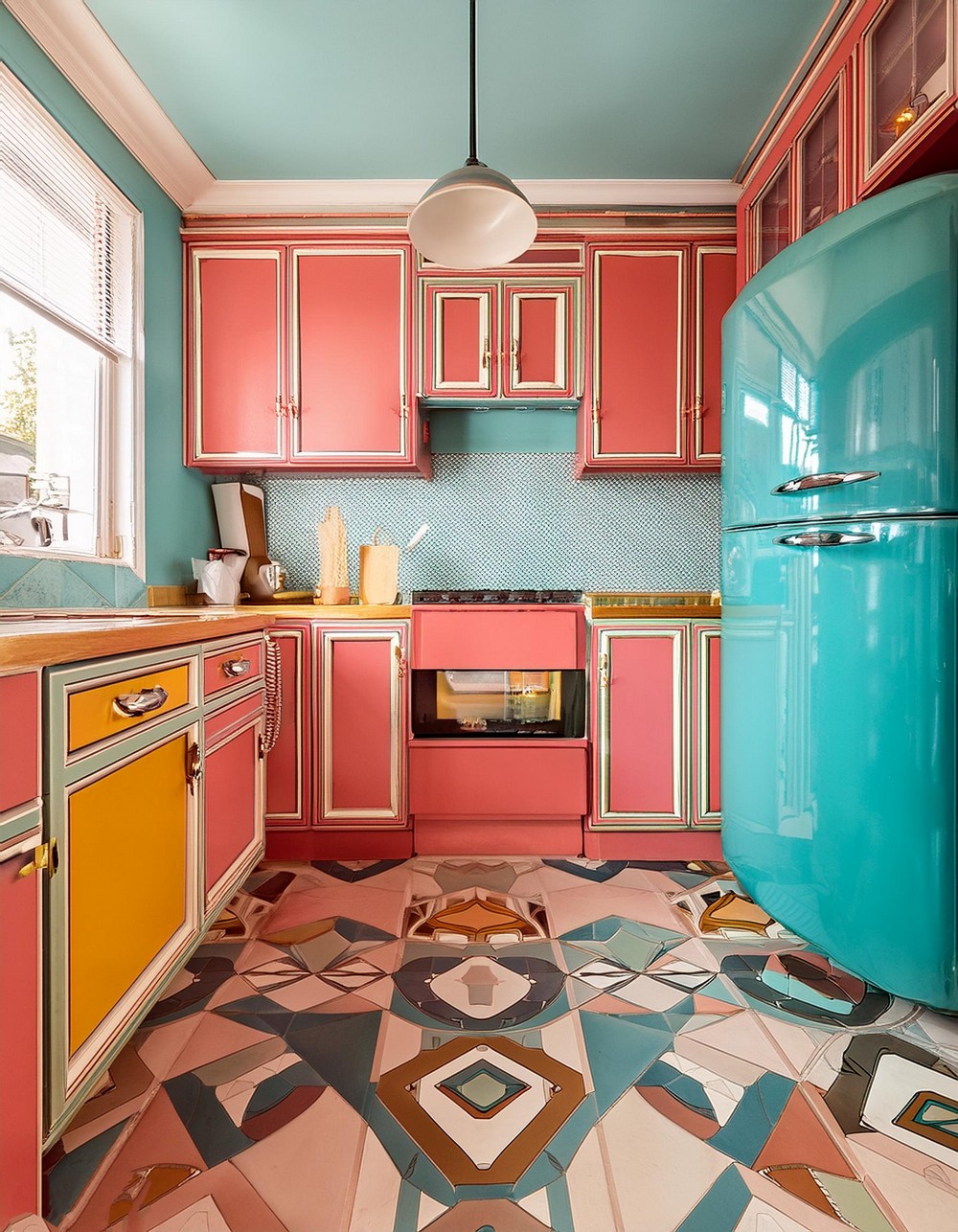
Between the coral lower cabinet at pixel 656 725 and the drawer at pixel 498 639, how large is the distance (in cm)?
13

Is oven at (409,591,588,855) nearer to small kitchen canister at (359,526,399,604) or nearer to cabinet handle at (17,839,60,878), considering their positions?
small kitchen canister at (359,526,399,604)

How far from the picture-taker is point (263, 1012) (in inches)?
61.0

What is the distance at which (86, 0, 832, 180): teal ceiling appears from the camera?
76.2 inches

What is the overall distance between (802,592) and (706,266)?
5.74 ft

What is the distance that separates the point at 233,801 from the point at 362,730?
0.70 m

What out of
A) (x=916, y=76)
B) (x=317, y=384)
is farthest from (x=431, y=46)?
(x=916, y=76)

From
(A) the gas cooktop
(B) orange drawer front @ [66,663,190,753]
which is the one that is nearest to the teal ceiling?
(A) the gas cooktop

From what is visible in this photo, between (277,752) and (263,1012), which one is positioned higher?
(277,752)

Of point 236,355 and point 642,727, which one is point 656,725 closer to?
point 642,727

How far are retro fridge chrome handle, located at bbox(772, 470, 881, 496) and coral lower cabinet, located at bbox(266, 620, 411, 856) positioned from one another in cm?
140

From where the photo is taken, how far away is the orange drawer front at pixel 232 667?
5.41 feet

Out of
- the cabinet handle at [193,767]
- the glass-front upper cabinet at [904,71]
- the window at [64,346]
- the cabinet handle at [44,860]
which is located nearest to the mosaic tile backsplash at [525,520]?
the window at [64,346]

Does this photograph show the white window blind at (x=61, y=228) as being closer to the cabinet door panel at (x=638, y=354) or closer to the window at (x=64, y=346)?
the window at (x=64, y=346)

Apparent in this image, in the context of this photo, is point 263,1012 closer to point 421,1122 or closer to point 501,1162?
point 421,1122
